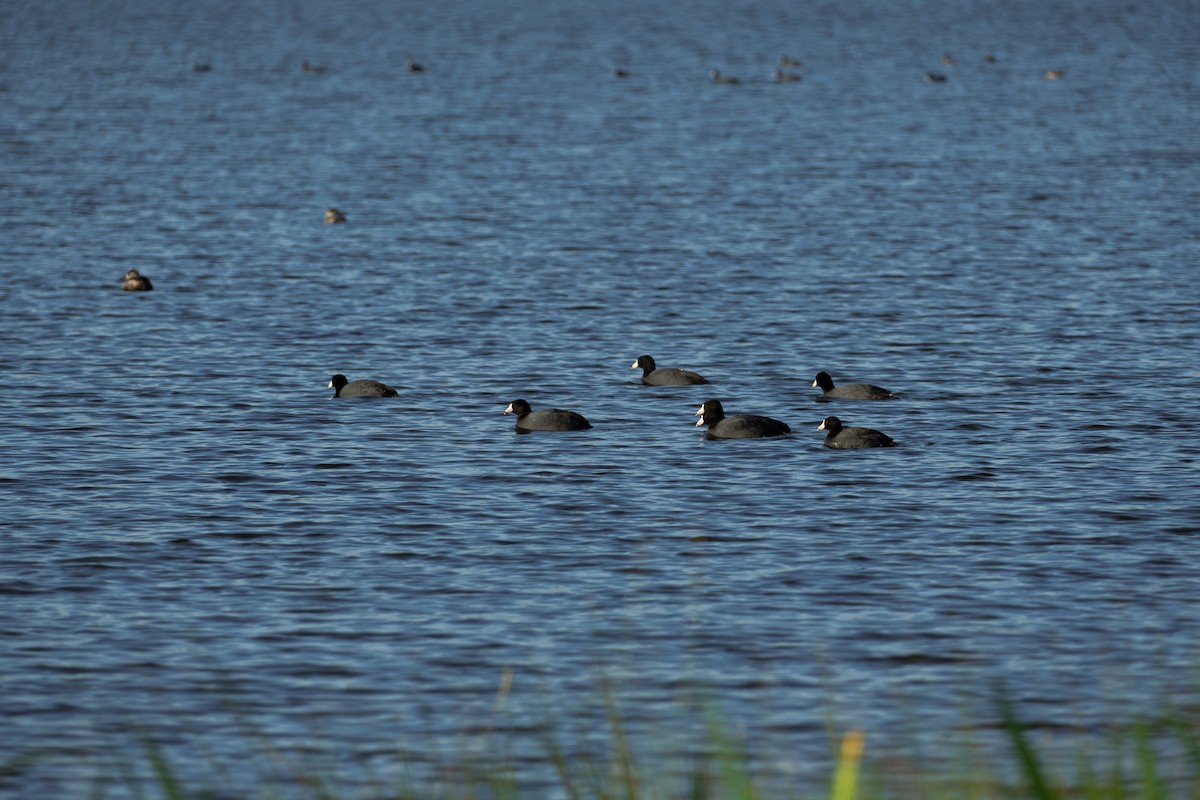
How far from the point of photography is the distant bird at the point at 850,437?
2502cm

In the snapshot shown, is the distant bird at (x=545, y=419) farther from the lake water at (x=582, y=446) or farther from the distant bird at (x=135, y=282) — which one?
the distant bird at (x=135, y=282)

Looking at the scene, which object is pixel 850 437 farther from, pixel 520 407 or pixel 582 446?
A: pixel 520 407

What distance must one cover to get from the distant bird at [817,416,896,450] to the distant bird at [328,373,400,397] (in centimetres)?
671

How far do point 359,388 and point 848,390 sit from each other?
6712 mm

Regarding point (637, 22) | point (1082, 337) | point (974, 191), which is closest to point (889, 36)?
point (637, 22)

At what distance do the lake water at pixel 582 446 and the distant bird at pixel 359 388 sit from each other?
204mm

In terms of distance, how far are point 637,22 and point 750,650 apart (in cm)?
13440

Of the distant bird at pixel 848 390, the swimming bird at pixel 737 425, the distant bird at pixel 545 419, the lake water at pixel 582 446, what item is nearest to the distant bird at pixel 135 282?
the lake water at pixel 582 446

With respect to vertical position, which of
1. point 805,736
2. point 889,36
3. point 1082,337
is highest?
point 889,36

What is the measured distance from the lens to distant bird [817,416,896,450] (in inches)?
985

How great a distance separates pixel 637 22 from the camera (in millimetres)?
148375

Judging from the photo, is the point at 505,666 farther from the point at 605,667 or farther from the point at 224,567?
the point at 224,567

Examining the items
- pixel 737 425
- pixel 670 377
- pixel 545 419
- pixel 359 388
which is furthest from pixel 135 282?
pixel 737 425

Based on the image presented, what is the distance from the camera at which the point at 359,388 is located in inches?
1128
